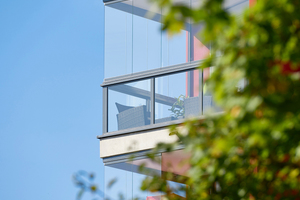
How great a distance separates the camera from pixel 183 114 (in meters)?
9.33

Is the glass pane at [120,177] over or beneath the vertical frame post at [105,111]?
beneath

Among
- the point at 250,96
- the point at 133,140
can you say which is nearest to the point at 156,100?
the point at 133,140

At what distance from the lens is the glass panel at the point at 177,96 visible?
9312 mm

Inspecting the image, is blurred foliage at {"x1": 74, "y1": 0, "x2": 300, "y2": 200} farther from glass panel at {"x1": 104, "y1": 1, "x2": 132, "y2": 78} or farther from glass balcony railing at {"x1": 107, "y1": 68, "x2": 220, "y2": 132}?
glass panel at {"x1": 104, "y1": 1, "x2": 132, "y2": 78}

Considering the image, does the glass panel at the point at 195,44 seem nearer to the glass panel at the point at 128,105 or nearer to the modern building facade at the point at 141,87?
the modern building facade at the point at 141,87

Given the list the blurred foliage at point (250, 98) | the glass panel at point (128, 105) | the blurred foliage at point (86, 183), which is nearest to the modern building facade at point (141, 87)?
the glass panel at point (128, 105)

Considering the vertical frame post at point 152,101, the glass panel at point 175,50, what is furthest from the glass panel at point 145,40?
the vertical frame post at point 152,101

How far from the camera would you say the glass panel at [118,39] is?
1012 cm

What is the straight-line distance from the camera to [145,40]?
10086mm

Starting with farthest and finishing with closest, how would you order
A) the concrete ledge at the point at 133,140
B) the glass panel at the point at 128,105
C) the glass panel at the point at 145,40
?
the glass panel at the point at 145,40
the glass panel at the point at 128,105
the concrete ledge at the point at 133,140

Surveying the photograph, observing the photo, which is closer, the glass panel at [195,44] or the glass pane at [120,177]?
the glass pane at [120,177]

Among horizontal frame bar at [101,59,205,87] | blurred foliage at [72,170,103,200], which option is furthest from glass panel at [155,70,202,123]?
blurred foliage at [72,170,103,200]

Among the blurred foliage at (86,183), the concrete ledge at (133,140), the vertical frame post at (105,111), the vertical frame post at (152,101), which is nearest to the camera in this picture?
the blurred foliage at (86,183)

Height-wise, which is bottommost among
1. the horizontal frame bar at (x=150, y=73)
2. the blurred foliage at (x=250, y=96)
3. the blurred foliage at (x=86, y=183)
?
the blurred foliage at (x=86, y=183)
